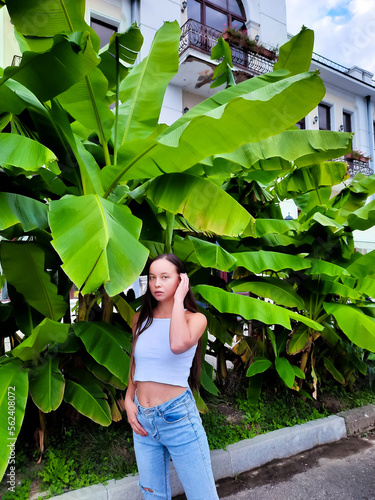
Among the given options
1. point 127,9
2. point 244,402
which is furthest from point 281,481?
point 127,9

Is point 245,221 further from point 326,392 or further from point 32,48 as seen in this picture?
point 326,392

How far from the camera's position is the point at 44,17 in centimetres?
247

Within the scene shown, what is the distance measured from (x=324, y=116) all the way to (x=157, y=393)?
16.5 m

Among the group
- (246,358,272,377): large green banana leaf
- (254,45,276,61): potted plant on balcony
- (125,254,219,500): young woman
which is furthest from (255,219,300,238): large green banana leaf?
(254,45,276,61): potted plant on balcony

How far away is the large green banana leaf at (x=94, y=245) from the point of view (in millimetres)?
1612

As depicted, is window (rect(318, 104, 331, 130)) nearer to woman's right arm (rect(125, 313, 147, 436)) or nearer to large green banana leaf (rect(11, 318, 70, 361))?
large green banana leaf (rect(11, 318, 70, 361))

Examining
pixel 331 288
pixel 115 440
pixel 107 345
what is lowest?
pixel 115 440

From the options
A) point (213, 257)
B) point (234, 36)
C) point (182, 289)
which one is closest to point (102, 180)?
point (213, 257)

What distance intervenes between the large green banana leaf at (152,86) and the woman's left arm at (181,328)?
1739mm

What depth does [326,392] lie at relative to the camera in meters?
4.41

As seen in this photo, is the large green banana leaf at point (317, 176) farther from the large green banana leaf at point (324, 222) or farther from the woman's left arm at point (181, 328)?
the woman's left arm at point (181, 328)

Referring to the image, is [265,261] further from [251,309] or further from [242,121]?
[242,121]

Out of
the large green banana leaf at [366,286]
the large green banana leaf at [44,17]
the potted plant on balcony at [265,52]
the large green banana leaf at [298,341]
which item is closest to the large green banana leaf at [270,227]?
the large green banana leaf at [366,286]

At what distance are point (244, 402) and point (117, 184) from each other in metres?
2.65
